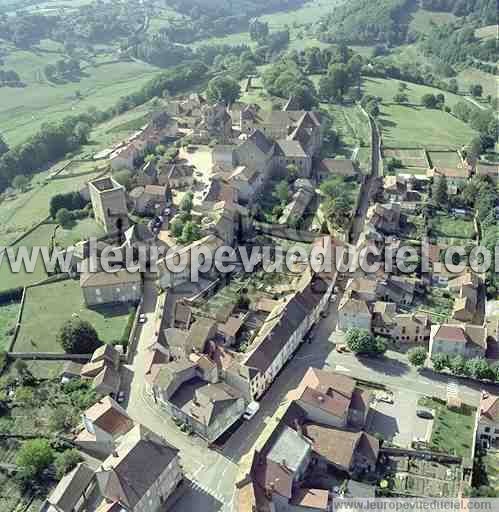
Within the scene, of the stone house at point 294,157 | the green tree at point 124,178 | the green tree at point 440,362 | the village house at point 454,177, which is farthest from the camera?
the stone house at point 294,157

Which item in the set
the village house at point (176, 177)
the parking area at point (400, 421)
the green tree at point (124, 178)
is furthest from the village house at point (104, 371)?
the village house at point (176, 177)

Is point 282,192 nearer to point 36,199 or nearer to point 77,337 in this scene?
point 77,337

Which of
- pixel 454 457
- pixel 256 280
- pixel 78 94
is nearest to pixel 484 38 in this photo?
pixel 78 94

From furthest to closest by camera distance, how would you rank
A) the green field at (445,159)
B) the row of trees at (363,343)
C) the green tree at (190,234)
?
the green field at (445,159), the green tree at (190,234), the row of trees at (363,343)

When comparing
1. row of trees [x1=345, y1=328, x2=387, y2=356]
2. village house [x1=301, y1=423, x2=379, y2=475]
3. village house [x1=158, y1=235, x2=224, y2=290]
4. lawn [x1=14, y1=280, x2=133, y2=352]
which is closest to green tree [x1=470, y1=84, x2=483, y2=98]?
village house [x1=158, y1=235, x2=224, y2=290]

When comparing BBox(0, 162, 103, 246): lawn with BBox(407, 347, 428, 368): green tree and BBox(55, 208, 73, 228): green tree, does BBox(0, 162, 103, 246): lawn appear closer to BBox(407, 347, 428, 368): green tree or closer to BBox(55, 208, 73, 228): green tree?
BBox(55, 208, 73, 228): green tree

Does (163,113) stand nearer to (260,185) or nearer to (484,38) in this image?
(260,185)

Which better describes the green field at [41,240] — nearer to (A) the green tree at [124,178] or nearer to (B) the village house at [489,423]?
(A) the green tree at [124,178]
